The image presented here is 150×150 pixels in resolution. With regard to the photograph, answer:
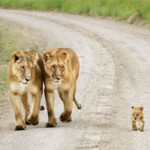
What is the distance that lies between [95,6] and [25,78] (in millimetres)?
23106

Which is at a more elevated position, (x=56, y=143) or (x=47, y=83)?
(x=47, y=83)

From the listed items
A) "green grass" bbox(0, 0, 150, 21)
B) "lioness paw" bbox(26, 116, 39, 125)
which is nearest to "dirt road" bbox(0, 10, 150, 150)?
"lioness paw" bbox(26, 116, 39, 125)

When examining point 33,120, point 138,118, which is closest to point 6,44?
point 33,120

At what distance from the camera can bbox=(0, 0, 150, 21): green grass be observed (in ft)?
97.0

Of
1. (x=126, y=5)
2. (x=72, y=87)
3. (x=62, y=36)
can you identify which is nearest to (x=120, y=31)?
(x=62, y=36)

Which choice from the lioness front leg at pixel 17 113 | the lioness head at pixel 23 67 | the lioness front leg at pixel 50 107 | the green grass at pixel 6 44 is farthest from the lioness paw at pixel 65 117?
the green grass at pixel 6 44

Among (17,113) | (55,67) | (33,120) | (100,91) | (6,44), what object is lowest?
(6,44)

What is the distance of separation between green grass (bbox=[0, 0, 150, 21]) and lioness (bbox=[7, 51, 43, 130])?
18.8 m

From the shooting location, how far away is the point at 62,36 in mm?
25250

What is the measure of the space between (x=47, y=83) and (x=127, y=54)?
1051 centimetres

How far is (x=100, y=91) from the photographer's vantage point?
13.8 m

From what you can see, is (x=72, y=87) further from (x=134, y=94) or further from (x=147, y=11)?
(x=147, y=11)

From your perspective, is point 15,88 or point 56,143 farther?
point 15,88

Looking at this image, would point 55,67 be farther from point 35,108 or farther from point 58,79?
point 35,108
